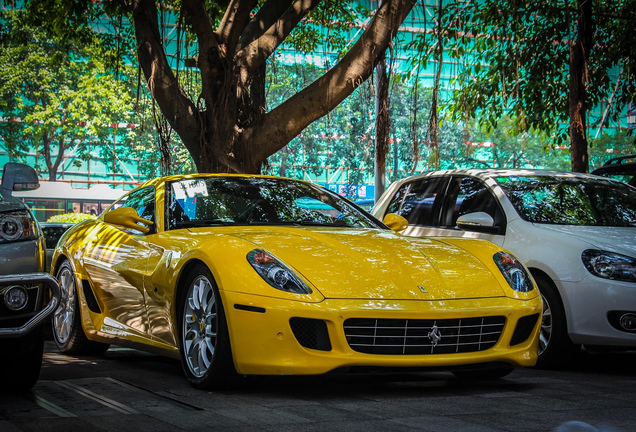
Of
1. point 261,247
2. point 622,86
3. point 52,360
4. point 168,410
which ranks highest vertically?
point 622,86

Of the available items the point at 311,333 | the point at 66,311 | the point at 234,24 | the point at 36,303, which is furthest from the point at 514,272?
the point at 234,24

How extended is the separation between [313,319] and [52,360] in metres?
2.94

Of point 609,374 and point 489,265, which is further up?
point 489,265

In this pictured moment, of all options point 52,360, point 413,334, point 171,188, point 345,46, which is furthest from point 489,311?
point 345,46

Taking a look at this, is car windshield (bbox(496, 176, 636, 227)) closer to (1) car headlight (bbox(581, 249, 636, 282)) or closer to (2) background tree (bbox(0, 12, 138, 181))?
(1) car headlight (bbox(581, 249, 636, 282))

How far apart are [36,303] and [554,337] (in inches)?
151

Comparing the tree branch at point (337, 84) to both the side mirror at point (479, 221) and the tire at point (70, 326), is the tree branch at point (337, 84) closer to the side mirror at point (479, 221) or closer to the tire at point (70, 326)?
the side mirror at point (479, 221)

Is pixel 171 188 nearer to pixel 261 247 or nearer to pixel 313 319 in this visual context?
pixel 261 247

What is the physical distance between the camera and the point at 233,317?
4.59 m

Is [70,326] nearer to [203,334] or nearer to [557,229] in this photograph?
[203,334]

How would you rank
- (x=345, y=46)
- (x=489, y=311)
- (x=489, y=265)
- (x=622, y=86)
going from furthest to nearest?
(x=345, y=46) → (x=622, y=86) → (x=489, y=265) → (x=489, y=311)

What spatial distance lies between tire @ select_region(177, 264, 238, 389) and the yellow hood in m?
0.40

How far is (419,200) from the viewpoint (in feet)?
27.5

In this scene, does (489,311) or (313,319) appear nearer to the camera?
(313,319)
